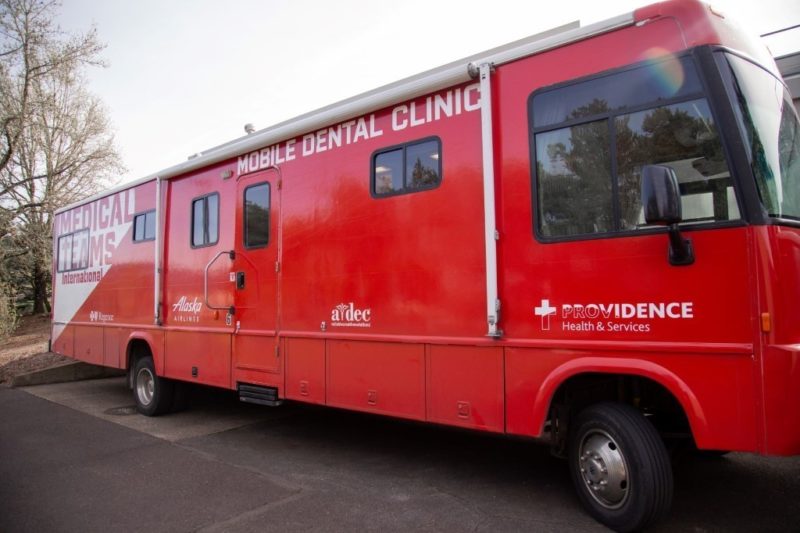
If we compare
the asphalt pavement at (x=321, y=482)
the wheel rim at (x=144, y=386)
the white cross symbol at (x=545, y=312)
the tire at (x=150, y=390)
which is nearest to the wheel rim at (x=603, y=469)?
the asphalt pavement at (x=321, y=482)

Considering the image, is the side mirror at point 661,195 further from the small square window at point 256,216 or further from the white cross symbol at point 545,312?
the small square window at point 256,216

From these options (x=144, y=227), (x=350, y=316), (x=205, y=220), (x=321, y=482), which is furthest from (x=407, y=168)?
(x=144, y=227)

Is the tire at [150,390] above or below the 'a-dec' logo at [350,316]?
below

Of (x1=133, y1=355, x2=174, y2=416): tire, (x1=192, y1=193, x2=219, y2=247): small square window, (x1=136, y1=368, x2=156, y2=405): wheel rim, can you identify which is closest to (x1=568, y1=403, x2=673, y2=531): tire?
(x1=192, y1=193, x2=219, y2=247): small square window

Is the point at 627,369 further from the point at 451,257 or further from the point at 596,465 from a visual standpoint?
the point at 451,257

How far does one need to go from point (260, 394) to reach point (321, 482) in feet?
5.34

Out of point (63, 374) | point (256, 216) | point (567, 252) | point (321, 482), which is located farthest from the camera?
point (63, 374)

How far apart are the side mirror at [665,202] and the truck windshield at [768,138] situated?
0.49 meters

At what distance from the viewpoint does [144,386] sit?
27.0 feet

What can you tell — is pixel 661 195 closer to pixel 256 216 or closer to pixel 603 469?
pixel 603 469

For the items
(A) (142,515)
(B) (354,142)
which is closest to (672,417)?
(B) (354,142)

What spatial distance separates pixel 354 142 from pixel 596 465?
3525mm

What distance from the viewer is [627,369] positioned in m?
3.62

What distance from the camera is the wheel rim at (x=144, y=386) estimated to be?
8.12m
